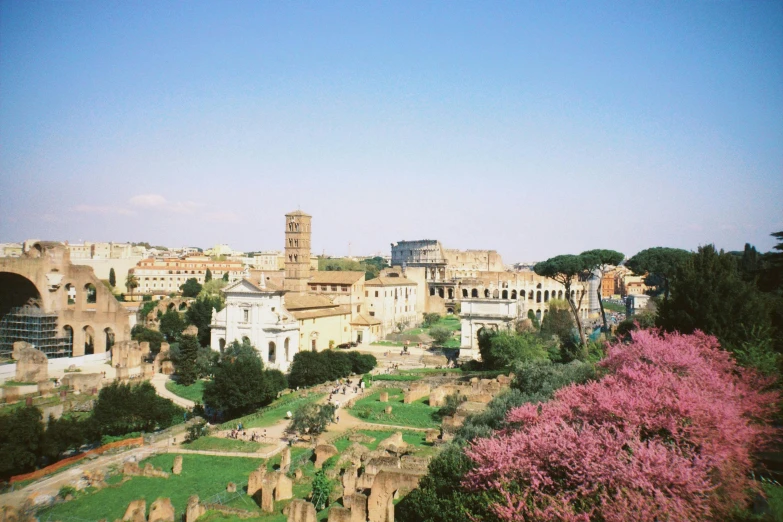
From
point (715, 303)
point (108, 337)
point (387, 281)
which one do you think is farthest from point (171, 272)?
point (715, 303)

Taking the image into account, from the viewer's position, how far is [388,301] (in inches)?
2296

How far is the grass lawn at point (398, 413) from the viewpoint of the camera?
26.1 m

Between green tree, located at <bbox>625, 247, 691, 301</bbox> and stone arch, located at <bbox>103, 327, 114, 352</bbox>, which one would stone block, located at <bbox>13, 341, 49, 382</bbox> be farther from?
Answer: green tree, located at <bbox>625, 247, 691, 301</bbox>

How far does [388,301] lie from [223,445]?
118ft

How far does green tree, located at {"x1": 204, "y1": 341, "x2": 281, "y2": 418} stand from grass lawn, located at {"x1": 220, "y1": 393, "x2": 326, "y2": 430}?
68 cm

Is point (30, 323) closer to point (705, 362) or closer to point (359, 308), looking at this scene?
point (359, 308)

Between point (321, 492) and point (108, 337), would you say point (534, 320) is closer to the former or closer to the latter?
point (108, 337)

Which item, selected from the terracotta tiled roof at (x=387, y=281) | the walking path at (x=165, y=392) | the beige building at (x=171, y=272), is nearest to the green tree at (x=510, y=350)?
the walking path at (x=165, y=392)

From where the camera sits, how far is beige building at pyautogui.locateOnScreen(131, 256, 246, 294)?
86.5 metres

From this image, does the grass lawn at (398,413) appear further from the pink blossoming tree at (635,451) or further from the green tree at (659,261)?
the green tree at (659,261)

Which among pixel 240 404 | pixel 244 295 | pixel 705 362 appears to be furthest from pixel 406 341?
pixel 705 362

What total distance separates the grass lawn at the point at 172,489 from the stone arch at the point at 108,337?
2720 cm

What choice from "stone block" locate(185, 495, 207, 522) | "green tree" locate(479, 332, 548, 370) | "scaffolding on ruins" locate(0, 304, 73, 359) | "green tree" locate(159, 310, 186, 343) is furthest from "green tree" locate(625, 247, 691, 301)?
"scaffolding on ruins" locate(0, 304, 73, 359)

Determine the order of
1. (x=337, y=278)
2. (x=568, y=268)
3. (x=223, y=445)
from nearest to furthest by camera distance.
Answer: (x=223, y=445) < (x=568, y=268) < (x=337, y=278)
